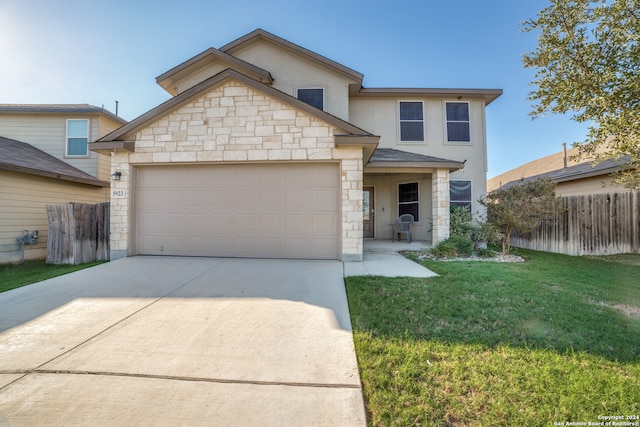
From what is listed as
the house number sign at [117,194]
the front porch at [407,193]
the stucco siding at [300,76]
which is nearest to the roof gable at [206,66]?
the stucco siding at [300,76]

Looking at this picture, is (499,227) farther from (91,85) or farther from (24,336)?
(91,85)

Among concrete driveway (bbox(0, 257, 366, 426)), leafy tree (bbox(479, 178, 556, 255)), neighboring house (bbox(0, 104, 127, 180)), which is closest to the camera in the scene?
concrete driveway (bbox(0, 257, 366, 426))

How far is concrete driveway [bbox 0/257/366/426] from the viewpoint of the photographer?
198 centimetres

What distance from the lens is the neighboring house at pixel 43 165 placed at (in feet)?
27.3

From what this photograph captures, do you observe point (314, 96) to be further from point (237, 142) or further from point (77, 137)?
point (77, 137)

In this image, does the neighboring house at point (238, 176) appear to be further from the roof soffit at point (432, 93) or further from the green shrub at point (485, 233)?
the roof soffit at point (432, 93)

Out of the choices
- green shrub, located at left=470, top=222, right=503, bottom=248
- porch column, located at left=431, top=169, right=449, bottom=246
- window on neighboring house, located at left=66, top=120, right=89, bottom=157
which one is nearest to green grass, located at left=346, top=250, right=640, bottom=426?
green shrub, located at left=470, top=222, right=503, bottom=248

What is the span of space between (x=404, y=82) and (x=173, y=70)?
30.3ft

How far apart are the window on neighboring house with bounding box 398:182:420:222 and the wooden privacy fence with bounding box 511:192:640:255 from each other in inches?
176

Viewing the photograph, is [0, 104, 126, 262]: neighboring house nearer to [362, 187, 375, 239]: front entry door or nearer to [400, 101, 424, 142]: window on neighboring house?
[362, 187, 375, 239]: front entry door

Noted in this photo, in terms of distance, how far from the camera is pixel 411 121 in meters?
11.1

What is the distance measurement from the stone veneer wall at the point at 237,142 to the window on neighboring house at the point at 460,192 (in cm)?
609

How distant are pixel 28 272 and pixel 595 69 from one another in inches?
524

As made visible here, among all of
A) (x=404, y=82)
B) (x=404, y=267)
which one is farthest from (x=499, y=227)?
(x=404, y=82)
